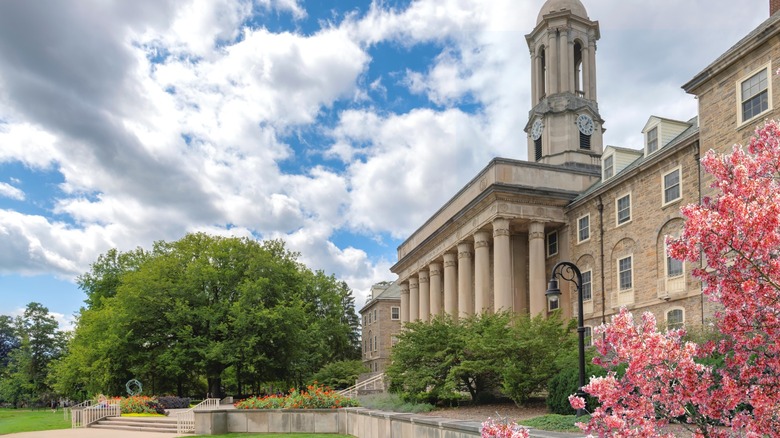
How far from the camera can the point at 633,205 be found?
32.1m

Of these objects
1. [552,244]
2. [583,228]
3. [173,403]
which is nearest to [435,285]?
[552,244]

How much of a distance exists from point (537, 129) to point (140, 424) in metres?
33.6

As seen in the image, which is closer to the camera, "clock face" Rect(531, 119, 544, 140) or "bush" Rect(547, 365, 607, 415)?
"bush" Rect(547, 365, 607, 415)

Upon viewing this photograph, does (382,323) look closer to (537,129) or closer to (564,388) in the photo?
(537,129)

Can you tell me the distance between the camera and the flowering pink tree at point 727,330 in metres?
4.69

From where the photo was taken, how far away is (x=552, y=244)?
3994 centimetres

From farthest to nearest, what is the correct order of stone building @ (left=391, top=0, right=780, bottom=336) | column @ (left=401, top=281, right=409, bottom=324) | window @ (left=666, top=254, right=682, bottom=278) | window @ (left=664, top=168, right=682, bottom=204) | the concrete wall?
column @ (left=401, top=281, right=409, bottom=324) < window @ (left=664, top=168, right=682, bottom=204) < window @ (left=666, top=254, right=682, bottom=278) < the concrete wall < stone building @ (left=391, top=0, right=780, bottom=336)

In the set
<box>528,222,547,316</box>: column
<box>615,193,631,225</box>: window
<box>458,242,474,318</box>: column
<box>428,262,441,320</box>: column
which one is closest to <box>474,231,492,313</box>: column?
<box>458,242,474,318</box>: column

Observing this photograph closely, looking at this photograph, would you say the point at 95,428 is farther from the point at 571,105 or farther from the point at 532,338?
the point at 571,105

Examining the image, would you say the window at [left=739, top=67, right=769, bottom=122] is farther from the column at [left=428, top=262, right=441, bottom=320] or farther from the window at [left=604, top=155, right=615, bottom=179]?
the column at [left=428, top=262, right=441, bottom=320]

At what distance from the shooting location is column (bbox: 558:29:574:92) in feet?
160

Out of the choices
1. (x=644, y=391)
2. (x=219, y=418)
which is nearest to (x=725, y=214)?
(x=644, y=391)

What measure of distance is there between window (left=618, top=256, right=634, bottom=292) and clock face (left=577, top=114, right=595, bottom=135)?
59.1 ft

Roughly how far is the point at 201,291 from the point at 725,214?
158ft
